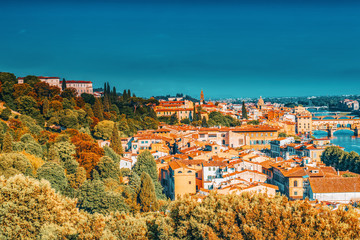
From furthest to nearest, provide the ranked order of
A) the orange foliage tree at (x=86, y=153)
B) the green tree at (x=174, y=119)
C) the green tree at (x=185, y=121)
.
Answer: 1. the green tree at (x=185, y=121)
2. the green tree at (x=174, y=119)
3. the orange foliage tree at (x=86, y=153)

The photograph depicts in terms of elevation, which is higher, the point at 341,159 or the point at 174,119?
the point at 174,119

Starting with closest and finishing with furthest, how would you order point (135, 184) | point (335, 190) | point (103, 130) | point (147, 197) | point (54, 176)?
1. point (54, 176)
2. point (147, 197)
3. point (335, 190)
4. point (135, 184)
5. point (103, 130)

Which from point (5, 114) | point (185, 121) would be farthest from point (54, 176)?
point (185, 121)

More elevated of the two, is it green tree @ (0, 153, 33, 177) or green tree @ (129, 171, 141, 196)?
green tree @ (0, 153, 33, 177)

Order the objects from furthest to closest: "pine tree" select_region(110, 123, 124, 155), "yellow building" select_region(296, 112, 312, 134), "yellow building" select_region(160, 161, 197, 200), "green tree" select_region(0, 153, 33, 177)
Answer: "yellow building" select_region(296, 112, 312, 134), "pine tree" select_region(110, 123, 124, 155), "yellow building" select_region(160, 161, 197, 200), "green tree" select_region(0, 153, 33, 177)

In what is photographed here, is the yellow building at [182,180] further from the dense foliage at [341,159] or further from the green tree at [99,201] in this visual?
the dense foliage at [341,159]

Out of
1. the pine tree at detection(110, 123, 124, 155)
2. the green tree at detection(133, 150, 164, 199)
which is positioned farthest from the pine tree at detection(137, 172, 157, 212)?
the pine tree at detection(110, 123, 124, 155)

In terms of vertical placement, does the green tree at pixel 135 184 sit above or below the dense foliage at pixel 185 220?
below

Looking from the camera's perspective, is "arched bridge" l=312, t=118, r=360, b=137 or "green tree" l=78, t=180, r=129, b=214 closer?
"green tree" l=78, t=180, r=129, b=214

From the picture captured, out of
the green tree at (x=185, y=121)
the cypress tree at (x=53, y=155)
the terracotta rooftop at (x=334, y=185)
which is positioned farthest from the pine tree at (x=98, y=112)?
the terracotta rooftop at (x=334, y=185)

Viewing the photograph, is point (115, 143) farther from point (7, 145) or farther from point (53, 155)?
point (7, 145)

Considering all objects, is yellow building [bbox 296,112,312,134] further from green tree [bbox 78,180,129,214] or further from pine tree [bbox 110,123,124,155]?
green tree [bbox 78,180,129,214]

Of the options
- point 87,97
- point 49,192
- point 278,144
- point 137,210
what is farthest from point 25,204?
point 87,97

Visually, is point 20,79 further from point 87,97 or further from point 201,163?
point 201,163
